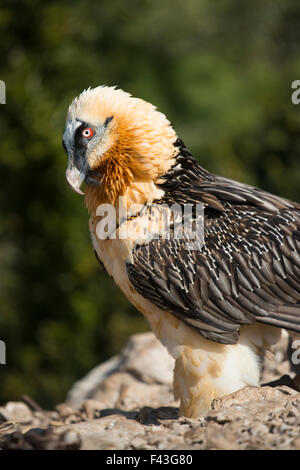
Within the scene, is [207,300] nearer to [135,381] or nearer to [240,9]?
[135,381]

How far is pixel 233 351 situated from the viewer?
261 inches

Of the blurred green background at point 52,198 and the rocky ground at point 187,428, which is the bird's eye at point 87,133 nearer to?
the rocky ground at point 187,428

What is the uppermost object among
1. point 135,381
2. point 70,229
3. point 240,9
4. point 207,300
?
point 240,9

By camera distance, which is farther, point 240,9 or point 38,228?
point 240,9

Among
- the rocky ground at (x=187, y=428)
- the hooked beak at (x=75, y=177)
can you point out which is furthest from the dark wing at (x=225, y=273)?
the hooked beak at (x=75, y=177)

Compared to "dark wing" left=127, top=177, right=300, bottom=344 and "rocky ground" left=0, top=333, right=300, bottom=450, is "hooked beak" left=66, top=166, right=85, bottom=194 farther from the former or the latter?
"rocky ground" left=0, top=333, right=300, bottom=450

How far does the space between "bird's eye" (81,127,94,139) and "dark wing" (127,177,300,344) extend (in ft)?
3.12

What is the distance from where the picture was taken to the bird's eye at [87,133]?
6730mm

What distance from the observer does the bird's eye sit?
6730 mm

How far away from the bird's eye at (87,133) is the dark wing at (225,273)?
0.95 meters

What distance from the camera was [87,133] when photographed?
22.1ft

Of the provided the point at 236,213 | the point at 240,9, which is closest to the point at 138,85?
the point at 240,9

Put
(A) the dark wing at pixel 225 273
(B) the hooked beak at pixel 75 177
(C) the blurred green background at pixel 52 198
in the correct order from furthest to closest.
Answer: (C) the blurred green background at pixel 52 198, (B) the hooked beak at pixel 75 177, (A) the dark wing at pixel 225 273

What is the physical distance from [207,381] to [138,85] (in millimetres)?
23704
